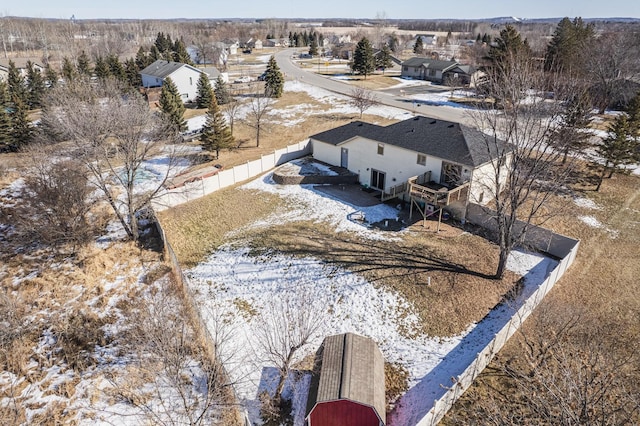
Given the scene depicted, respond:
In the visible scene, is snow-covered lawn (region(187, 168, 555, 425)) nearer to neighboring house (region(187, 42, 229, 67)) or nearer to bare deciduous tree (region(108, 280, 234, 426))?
bare deciduous tree (region(108, 280, 234, 426))

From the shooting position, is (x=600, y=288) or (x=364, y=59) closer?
(x=600, y=288)

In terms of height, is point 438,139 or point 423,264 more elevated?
point 438,139

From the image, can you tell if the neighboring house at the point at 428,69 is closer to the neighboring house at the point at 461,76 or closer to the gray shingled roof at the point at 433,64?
the gray shingled roof at the point at 433,64

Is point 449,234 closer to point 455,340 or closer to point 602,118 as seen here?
point 455,340

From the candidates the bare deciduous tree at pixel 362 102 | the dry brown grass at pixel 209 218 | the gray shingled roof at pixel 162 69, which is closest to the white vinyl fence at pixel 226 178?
the dry brown grass at pixel 209 218

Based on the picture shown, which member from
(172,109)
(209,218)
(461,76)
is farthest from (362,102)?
(461,76)

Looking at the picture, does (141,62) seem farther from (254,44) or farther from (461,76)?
(254,44)

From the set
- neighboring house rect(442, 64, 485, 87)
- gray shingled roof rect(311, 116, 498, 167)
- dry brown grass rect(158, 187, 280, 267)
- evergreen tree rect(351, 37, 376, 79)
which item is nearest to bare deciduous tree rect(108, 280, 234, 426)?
dry brown grass rect(158, 187, 280, 267)
